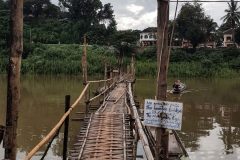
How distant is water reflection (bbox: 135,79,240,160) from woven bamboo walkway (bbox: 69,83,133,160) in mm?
2549

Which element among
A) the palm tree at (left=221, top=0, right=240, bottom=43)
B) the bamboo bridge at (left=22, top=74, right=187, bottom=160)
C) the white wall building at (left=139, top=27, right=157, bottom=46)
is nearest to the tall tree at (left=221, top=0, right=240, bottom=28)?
the palm tree at (left=221, top=0, right=240, bottom=43)

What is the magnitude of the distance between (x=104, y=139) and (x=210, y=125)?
28.2ft

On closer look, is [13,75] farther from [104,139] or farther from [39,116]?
[39,116]

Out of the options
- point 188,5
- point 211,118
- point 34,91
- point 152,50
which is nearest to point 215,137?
point 211,118

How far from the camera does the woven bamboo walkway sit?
724cm

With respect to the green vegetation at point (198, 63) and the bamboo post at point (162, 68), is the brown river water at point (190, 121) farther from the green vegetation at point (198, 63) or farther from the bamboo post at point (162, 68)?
the green vegetation at point (198, 63)

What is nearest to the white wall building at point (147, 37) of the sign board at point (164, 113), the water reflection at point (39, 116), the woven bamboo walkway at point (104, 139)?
the water reflection at point (39, 116)

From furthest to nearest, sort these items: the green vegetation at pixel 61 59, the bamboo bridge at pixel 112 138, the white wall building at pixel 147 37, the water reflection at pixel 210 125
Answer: the white wall building at pixel 147 37
the green vegetation at pixel 61 59
the water reflection at pixel 210 125
the bamboo bridge at pixel 112 138

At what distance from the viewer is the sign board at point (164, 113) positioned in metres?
4.87

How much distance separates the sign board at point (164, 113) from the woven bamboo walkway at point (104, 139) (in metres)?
2.19

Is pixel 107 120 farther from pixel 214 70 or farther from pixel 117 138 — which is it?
pixel 214 70

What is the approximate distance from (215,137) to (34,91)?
50.9ft

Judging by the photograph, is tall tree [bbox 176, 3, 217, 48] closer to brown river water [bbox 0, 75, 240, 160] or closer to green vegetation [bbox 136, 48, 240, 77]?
green vegetation [bbox 136, 48, 240, 77]

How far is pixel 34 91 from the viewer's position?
26.8m
